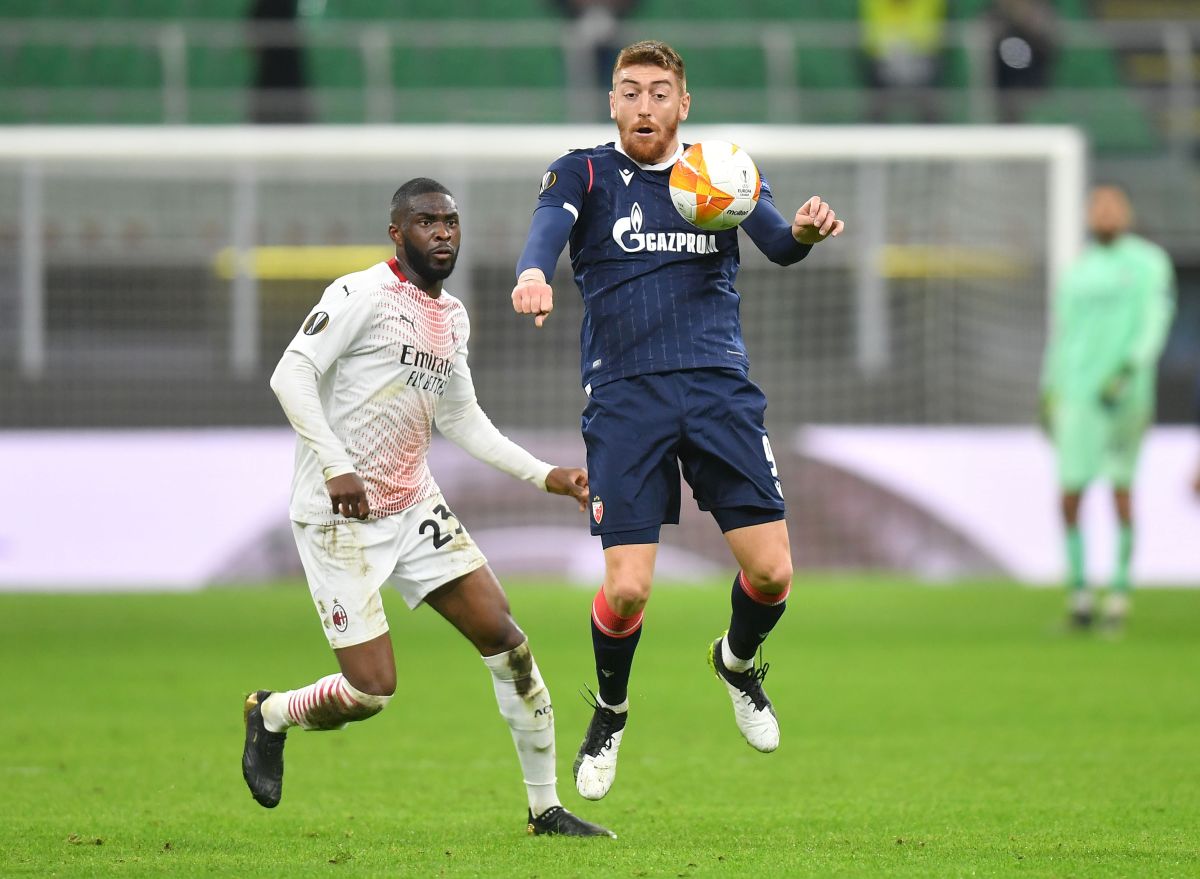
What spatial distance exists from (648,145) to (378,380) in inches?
44.7

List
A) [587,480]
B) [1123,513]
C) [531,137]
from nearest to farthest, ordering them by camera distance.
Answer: [587,480]
[1123,513]
[531,137]

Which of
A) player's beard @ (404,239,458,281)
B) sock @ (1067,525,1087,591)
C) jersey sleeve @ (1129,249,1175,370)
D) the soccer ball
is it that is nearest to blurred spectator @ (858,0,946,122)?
jersey sleeve @ (1129,249,1175,370)

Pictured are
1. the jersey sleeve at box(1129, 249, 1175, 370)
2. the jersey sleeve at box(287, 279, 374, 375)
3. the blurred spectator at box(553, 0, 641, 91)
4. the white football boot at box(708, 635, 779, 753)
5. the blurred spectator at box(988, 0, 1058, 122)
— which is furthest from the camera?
the blurred spectator at box(988, 0, 1058, 122)

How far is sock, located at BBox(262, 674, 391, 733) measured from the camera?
5.37 meters

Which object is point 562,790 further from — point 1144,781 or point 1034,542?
point 1034,542

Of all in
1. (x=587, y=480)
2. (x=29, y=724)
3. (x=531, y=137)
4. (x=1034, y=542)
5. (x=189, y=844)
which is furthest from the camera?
(x=1034, y=542)

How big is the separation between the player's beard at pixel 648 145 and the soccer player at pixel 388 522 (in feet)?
2.05

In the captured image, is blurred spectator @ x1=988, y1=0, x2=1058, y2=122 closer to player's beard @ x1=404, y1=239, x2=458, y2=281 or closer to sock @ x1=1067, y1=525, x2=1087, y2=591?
sock @ x1=1067, y1=525, x2=1087, y2=591

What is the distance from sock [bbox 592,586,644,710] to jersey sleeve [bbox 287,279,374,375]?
1.14 m

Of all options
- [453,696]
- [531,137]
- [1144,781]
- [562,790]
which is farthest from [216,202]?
[1144,781]

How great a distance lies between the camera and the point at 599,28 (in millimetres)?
19875

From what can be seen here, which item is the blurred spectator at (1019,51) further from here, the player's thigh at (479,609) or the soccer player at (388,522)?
the player's thigh at (479,609)

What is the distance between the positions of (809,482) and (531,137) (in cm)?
406

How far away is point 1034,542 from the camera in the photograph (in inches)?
605
